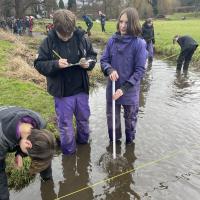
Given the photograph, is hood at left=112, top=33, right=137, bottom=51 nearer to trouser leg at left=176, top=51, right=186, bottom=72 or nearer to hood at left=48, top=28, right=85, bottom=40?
hood at left=48, top=28, right=85, bottom=40

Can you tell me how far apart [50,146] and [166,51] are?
16.4 m

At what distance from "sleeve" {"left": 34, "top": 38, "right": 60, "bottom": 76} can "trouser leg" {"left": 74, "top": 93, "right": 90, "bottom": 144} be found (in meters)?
0.71

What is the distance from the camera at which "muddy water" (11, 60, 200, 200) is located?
213 inches

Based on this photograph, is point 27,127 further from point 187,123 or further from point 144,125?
point 187,123

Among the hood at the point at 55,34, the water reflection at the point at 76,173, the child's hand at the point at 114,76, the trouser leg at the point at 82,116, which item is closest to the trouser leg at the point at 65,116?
the trouser leg at the point at 82,116

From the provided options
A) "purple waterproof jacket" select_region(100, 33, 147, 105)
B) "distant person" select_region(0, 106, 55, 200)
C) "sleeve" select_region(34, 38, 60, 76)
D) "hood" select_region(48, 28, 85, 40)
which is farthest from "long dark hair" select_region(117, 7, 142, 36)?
"distant person" select_region(0, 106, 55, 200)

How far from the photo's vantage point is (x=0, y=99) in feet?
29.6

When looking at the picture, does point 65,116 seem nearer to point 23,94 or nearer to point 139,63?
point 139,63

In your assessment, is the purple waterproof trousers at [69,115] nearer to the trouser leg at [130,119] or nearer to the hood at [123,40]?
the trouser leg at [130,119]

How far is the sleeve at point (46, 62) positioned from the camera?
5564mm

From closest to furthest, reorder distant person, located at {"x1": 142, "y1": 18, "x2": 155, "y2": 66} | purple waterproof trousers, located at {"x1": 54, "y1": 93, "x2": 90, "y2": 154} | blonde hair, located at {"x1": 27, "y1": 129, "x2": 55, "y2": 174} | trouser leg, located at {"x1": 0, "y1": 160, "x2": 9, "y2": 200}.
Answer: blonde hair, located at {"x1": 27, "y1": 129, "x2": 55, "y2": 174} < trouser leg, located at {"x1": 0, "y1": 160, "x2": 9, "y2": 200} < purple waterproof trousers, located at {"x1": 54, "y1": 93, "x2": 90, "y2": 154} < distant person, located at {"x1": 142, "y1": 18, "x2": 155, "y2": 66}

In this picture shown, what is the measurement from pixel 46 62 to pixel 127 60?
1367 mm

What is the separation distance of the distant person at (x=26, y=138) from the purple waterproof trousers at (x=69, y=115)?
198 cm

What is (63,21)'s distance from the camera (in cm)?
531
